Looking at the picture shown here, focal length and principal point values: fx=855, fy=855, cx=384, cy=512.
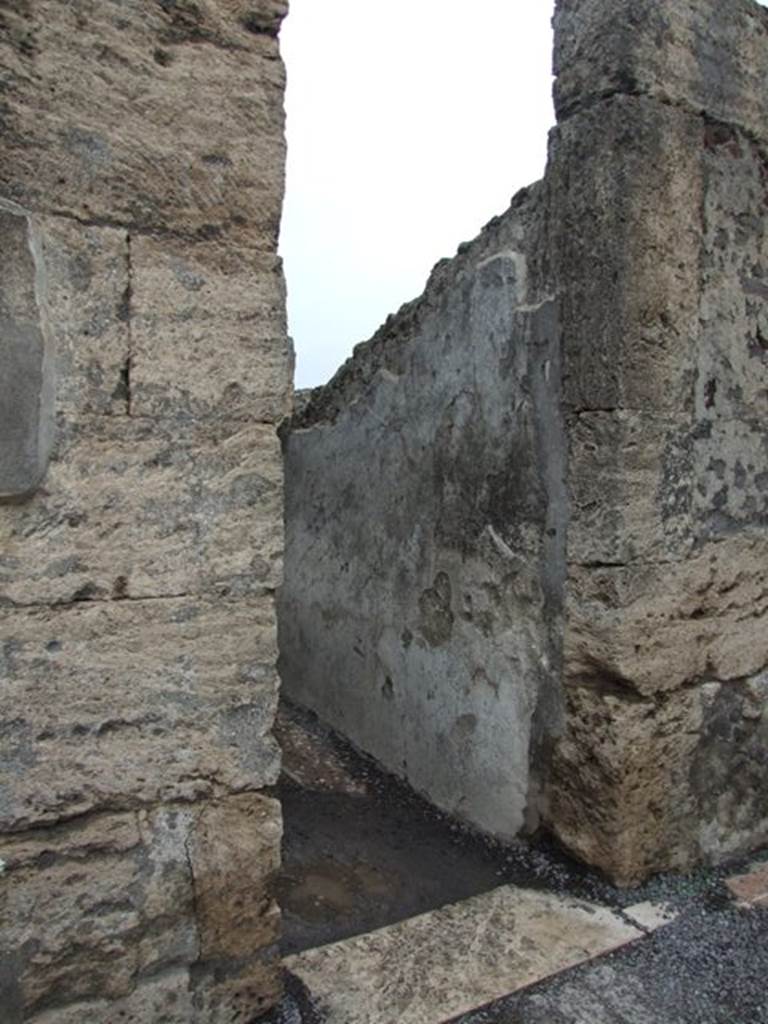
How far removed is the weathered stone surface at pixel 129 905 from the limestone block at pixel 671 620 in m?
1.25

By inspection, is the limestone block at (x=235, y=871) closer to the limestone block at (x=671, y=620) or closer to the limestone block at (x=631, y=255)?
the limestone block at (x=671, y=620)

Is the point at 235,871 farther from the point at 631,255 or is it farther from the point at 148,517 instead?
the point at 631,255

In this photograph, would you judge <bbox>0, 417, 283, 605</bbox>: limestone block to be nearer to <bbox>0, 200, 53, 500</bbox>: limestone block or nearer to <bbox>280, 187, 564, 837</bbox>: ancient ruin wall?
<bbox>0, 200, 53, 500</bbox>: limestone block

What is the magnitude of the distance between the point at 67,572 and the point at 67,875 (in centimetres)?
65

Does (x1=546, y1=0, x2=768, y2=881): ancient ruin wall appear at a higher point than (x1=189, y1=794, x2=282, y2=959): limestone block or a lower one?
higher

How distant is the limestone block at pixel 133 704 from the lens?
1758mm

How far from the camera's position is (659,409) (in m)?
2.74

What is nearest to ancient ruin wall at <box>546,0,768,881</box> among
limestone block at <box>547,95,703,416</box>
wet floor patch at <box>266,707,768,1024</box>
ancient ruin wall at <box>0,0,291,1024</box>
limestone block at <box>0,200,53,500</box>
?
limestone block at <box>547,95,703,416</box>

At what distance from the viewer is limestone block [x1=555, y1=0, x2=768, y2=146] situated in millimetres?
2668

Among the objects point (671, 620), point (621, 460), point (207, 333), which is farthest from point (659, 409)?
point (207, 333)

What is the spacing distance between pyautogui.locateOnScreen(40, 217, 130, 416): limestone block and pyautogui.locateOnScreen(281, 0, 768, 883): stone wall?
1.55 meters

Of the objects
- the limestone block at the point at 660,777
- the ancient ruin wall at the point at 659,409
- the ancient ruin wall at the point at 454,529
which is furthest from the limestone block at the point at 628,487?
the limestone block at the point at 660,777

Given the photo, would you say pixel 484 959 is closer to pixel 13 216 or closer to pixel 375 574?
pixel 375 574

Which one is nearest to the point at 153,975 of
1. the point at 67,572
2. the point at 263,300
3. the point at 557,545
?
the point at 67,572
